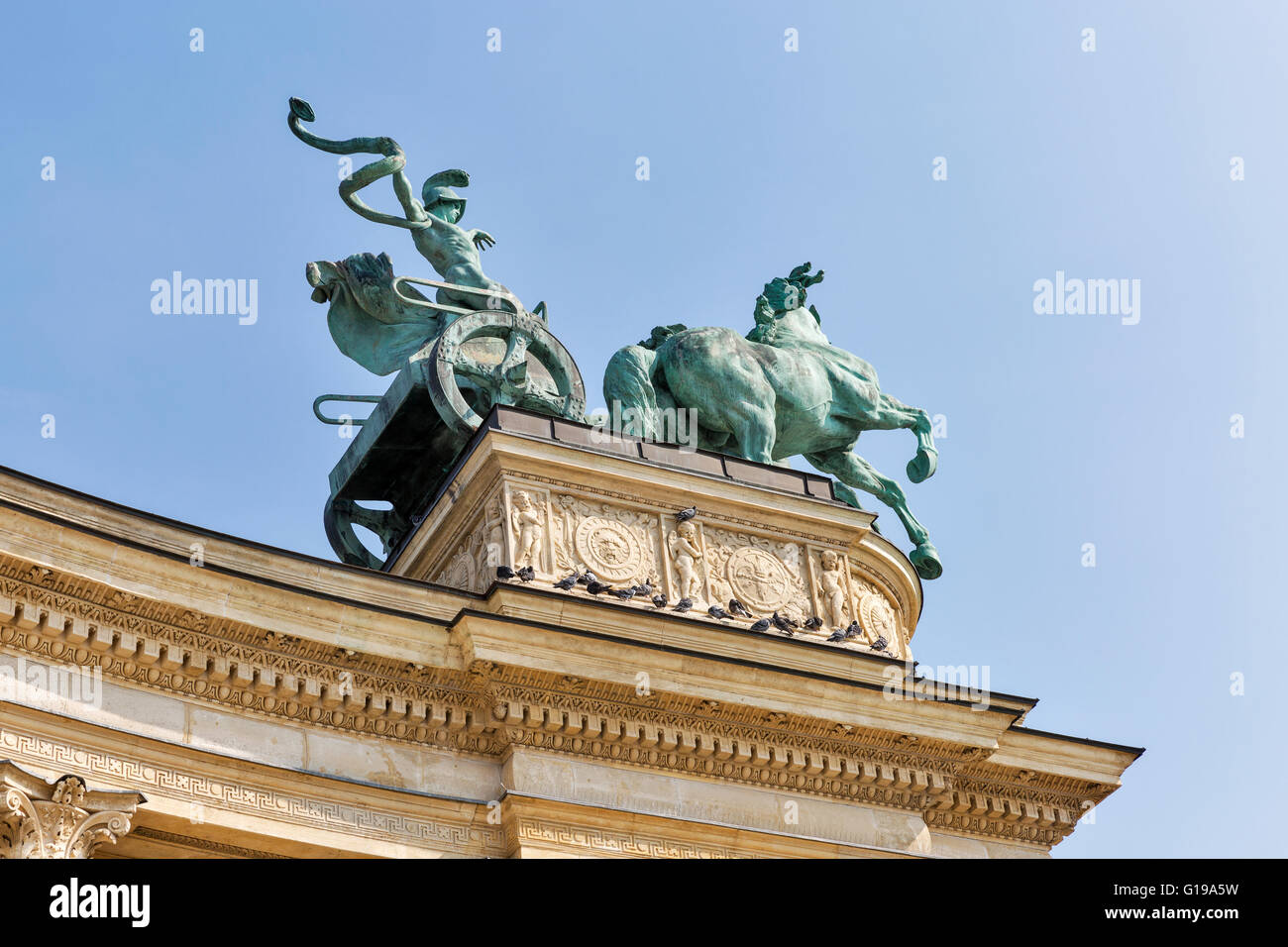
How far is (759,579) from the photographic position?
791 inches

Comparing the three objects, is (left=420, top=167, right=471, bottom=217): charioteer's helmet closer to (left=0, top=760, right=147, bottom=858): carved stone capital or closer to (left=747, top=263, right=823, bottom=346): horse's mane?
(left=747, top=263, right=823, bottom=346): horse's mane

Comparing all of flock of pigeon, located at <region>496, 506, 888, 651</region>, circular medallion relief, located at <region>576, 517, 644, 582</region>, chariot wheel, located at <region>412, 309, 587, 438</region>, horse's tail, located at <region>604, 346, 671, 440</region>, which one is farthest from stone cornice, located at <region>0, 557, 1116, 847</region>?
horse's tail, located at <region>604, 346, 671, 440</region>

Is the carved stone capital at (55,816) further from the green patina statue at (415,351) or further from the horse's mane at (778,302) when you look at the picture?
the horse's mane at (778,302)

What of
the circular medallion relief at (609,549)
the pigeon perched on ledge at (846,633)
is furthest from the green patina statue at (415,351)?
the pigeon perched on ledge at (846,633)

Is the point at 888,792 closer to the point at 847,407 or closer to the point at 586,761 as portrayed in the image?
the point at 586,761

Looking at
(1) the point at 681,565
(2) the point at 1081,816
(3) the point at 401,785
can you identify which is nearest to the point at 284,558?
(3) the point at 401,785

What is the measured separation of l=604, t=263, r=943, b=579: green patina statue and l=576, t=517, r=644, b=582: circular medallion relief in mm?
2237

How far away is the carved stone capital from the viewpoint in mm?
14781

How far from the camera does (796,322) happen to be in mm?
23797

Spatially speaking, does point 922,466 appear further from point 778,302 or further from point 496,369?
point 496,369

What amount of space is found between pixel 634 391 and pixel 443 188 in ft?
11.9

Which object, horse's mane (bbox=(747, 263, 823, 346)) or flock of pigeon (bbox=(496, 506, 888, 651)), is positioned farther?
horse's mane (bbox=(747, 263, 823, 346))

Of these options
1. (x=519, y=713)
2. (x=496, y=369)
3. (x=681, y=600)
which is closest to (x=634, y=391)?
(x=496, y=369)

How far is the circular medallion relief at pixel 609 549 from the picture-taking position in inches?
756
